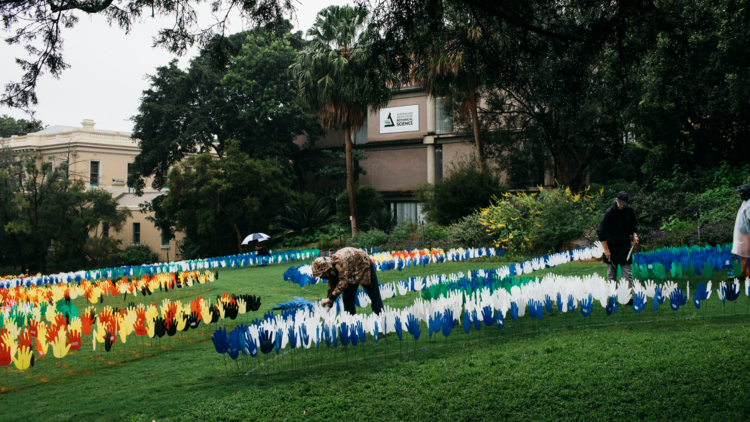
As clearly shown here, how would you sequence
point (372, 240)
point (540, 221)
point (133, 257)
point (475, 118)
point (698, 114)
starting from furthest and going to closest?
point (133, 257) → point (475, 118) → point (372, 240) → point (698, 114) → point (540, 221)

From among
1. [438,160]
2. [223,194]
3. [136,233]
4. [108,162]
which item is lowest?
[136,233]

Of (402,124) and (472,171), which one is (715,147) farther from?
(402,124)

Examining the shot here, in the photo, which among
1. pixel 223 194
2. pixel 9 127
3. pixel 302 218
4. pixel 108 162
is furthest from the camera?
pixel 9 127

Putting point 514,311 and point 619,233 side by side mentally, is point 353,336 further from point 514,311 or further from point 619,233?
point 619,233

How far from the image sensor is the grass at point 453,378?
4277 mm

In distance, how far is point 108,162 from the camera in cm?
3941

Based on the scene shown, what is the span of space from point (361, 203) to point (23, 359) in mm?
23204

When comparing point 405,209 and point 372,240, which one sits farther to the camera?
point 405,209

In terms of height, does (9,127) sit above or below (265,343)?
above

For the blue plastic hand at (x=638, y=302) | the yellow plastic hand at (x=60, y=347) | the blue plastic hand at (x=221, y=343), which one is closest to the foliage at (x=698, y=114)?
the blue plastic hand at (x=638, y=302)

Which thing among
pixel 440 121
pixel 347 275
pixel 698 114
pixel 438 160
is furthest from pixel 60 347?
pixel 440 121

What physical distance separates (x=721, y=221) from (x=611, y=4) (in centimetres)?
975

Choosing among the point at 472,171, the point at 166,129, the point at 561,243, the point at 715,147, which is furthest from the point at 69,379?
the point at 166,129

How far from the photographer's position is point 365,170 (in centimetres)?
3294
